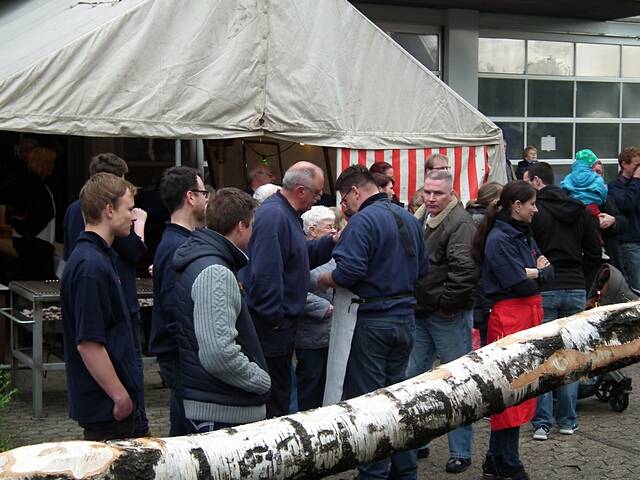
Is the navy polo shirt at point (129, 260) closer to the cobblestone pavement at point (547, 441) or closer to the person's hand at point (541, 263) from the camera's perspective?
the cobblestone pavement at point (547, 441)

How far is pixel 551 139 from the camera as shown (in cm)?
1647

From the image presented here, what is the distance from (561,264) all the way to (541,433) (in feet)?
4.10

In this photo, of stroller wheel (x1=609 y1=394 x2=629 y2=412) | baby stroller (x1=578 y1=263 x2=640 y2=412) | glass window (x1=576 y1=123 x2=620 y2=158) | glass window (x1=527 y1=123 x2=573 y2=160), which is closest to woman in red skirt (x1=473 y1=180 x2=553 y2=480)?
baby stroller (x1=578 y1=263 x2=640 y2=412)

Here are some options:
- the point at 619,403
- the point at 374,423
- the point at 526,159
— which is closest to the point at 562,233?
the point at 619,403

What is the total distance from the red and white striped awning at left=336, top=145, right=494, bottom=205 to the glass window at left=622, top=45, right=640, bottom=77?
27.4 feet

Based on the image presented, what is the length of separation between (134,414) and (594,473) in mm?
3370

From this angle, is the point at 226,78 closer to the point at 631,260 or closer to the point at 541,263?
the point at 541,263

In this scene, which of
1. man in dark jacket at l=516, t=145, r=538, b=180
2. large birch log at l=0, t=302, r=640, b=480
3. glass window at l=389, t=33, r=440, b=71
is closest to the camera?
large birch log at l=0, t=302, r=640, b=480

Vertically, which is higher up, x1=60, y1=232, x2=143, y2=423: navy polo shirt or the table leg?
x1=60, y1=232, x2=143, y2=423: navy polo shirt

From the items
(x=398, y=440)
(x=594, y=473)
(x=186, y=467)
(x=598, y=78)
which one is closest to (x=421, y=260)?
(x=594, y=473)

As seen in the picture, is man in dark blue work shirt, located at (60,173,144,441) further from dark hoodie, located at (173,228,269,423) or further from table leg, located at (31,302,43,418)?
table leg, located at (31,302,43,418)

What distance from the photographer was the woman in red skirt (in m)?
6.55

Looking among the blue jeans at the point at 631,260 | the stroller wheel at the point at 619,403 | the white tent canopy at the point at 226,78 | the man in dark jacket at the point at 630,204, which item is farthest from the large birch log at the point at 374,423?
the blue jeans at the point at 631,260

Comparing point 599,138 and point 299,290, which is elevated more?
point 599,138
